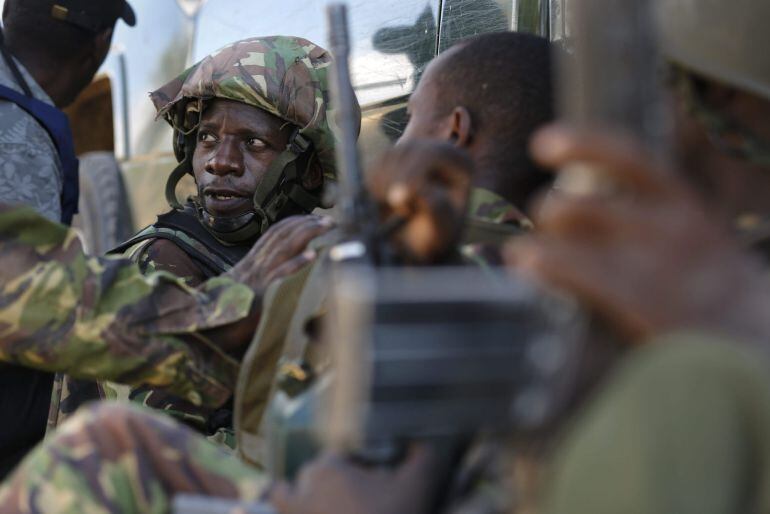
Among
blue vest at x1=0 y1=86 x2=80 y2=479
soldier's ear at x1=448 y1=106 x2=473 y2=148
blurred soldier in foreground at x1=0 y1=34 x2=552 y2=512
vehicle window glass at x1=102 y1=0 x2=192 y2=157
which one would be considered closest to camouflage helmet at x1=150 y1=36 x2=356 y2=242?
blue vest at x1=0 y1=86 x2=80 y2=479

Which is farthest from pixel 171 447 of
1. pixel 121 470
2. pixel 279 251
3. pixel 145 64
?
pixel 145 64

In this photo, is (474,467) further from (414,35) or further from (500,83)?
(414,35)

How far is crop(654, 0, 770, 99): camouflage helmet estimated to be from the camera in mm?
1729

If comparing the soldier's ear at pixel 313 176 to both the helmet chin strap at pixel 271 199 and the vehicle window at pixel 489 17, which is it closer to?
the helmet chin strap at pixel 271 199

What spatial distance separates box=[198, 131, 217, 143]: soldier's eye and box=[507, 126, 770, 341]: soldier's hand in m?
2.59

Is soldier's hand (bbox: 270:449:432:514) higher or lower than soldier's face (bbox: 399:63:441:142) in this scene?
lower

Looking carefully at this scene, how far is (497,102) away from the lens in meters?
2.60

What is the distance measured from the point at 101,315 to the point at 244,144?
4.25 feet

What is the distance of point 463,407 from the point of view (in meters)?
1.23

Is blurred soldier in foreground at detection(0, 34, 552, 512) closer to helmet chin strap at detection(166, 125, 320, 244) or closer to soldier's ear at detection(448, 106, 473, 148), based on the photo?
soldier's ear at detection(448, 106, 473, 148)

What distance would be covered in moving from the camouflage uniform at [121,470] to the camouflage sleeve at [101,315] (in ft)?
2.50

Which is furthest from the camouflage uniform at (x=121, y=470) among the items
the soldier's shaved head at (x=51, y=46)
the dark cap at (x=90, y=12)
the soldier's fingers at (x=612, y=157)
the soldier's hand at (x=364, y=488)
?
the dark cap at (x=90, y=12)

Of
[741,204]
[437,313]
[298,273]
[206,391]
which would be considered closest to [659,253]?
[437,313]

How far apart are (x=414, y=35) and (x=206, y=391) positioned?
1.96 m
